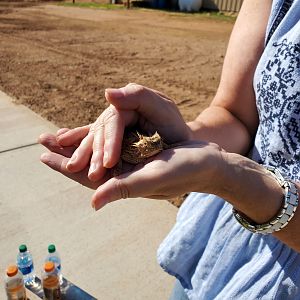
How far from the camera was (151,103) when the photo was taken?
4.39 feet

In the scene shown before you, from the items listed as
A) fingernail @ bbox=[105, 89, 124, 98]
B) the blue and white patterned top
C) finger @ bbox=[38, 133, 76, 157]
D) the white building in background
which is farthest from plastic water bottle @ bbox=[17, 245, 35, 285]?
the white building in background

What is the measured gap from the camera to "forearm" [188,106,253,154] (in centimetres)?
152

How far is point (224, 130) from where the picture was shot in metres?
1.55

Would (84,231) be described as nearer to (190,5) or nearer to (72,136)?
(72,136)

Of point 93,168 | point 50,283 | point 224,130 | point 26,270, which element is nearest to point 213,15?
point 26,270

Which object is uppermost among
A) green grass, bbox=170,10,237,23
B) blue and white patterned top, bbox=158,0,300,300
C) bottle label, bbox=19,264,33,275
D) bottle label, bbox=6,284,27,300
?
blue and white patterned top, bbox=158,0,300,300

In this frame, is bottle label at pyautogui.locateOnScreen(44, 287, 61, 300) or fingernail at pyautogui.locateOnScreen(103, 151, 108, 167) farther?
bottle label at pyautogui.locateOnScreen(44, 287, 61, 300)

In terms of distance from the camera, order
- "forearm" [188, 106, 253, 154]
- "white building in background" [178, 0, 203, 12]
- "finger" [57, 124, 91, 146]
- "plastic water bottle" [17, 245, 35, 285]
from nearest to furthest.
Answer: "finger" [57, 124, 91, 146]
"forearm" [188, 106, 253, 154]
"plastic water bottle" [17, 245, 35, 285]
"white building in background" [178, 0, 203, 12]

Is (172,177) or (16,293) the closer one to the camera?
(172,177)

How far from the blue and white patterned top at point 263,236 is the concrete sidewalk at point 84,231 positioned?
1191 mm

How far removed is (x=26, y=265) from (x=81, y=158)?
1.63 m

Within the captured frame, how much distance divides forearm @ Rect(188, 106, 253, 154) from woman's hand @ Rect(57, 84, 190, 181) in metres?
0.11

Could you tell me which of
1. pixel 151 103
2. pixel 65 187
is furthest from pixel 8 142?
pixel 151 103

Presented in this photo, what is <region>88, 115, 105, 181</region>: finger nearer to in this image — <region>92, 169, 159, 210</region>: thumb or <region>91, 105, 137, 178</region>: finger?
<region>91, 105, 137, 178</region>: finger
